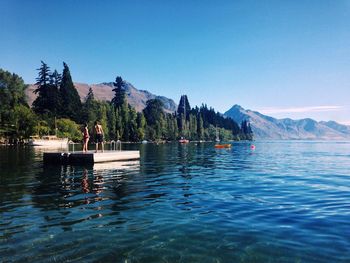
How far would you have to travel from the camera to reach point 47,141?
11269cm

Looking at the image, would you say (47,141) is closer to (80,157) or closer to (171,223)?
(80,157)

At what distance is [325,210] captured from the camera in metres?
14.7

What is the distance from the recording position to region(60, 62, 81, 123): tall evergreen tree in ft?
500

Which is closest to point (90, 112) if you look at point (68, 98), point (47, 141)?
point (68, 98)

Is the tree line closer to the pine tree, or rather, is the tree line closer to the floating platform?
the pine tree

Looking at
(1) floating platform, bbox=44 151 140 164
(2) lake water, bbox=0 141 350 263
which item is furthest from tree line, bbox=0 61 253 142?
Answer: (2) lake water, bbox=0 141 350 263

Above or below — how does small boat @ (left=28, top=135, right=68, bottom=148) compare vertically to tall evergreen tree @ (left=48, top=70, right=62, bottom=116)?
below

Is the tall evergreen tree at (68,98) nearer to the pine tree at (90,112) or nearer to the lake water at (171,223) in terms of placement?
the pine tree at (90,112)

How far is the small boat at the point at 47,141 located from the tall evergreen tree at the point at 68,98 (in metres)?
31.3

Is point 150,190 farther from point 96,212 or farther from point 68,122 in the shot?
point 68,122

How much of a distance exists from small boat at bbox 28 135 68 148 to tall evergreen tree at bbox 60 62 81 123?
31.3m

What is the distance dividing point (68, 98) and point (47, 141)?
45919 mm

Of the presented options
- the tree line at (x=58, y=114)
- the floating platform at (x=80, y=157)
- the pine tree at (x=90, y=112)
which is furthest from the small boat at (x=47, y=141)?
the floating platform at (x=80, y=157)

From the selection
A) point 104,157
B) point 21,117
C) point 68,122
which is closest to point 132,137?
point 68,122
